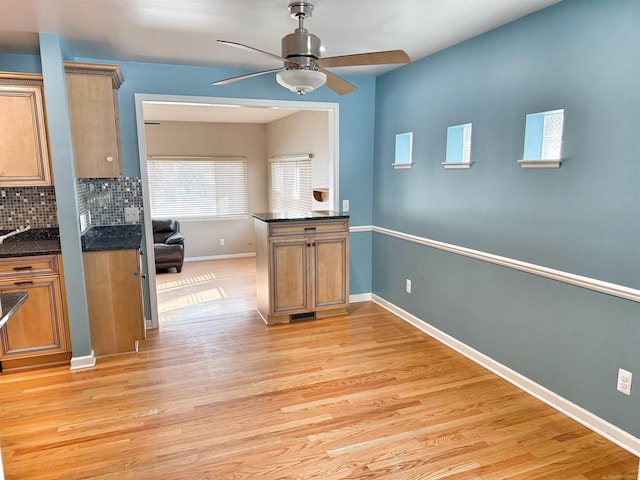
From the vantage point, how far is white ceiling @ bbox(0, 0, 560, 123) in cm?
247

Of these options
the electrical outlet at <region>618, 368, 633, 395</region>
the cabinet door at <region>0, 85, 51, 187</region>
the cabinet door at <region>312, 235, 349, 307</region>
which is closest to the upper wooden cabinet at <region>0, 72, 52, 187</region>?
the cabinet door at <region>0, 85, 51, 187</region>

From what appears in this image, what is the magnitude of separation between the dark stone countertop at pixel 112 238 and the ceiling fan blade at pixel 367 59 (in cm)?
211

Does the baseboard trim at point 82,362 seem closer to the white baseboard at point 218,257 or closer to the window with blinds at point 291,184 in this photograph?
the window with blinds at point 291,184

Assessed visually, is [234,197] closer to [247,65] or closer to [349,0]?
[247,65]

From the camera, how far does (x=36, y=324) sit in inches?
124

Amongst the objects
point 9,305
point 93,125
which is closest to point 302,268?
point 93,125

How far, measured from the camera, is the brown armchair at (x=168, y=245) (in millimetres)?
6371

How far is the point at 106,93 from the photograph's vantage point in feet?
10.7

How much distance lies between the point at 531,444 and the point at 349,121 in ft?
11.1

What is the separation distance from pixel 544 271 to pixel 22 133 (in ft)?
12.3

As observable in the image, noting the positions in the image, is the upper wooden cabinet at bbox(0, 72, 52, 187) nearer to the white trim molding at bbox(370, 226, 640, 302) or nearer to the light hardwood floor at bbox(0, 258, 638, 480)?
the light hardwood floor at bbox(0, 258, 638, 480)

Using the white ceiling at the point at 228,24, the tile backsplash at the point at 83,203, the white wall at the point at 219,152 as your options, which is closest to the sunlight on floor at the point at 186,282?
the white wall at the point at 219,152

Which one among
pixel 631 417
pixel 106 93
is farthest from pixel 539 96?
pixel 106 93

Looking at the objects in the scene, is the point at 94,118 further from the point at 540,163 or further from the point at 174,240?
the point at 174,240
